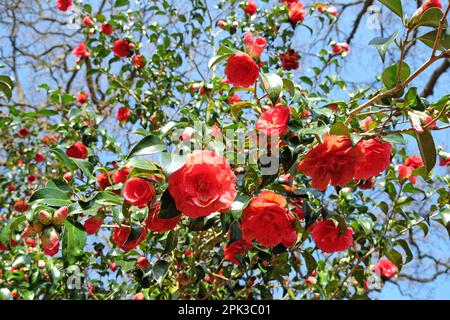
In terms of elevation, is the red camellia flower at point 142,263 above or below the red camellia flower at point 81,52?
below

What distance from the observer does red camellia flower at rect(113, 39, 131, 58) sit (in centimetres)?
214

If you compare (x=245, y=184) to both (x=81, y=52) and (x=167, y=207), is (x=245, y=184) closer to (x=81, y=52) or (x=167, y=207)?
(x=167, y=207)

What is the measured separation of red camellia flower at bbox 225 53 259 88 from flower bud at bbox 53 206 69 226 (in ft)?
1.50

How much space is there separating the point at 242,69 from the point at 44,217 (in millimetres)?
515

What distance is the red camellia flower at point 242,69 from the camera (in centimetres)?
99

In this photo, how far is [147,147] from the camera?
2.83 ft

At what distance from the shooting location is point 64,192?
94cm

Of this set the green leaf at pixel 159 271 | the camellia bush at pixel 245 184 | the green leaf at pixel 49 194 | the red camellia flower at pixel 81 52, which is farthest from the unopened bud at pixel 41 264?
the red camellia flower at pixel 81 52

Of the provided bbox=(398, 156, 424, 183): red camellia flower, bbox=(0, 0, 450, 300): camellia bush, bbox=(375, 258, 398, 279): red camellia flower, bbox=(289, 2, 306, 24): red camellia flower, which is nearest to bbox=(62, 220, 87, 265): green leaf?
bbox=(0, 0, 450, 300): camellia bush

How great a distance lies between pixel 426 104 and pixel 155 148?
0.62 meters

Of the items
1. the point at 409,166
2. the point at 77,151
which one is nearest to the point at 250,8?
the point at 409,166

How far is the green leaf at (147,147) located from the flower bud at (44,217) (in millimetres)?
196

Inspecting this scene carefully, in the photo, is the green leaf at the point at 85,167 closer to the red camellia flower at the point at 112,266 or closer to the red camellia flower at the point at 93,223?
the red camellia flower at the point at 93,223

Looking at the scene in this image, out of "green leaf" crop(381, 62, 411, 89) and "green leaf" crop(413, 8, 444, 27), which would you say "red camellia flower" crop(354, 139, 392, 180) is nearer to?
"green leaf" crop(381, 62, 411, 89)
